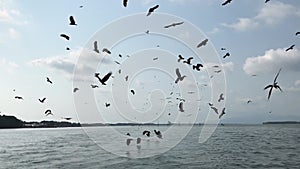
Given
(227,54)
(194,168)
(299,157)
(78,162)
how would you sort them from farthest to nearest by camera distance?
(299,157), (78,162), (194,168), (227,54)

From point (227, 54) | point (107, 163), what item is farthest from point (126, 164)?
point (227, 54)

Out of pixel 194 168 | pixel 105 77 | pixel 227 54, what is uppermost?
pixel 227 54

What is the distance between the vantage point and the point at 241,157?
41469mm

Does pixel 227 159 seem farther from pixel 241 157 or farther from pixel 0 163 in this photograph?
pixel 0 163

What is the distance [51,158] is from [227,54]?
26.2 metres

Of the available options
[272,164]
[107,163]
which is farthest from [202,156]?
[107,163]

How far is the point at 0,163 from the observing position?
3947cm

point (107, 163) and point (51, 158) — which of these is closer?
point (107, 163)

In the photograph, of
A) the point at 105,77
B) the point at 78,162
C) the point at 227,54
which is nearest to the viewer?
the point at 105,77

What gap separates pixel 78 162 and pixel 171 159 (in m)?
9.79

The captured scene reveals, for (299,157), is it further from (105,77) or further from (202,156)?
(105,77)

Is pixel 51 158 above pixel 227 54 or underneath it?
underneath

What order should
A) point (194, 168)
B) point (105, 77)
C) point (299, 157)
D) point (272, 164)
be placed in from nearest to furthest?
point (105, 77), point (194, 168), point (272, 164), point (299, 157)

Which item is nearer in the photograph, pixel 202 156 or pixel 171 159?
pixel 171 159
